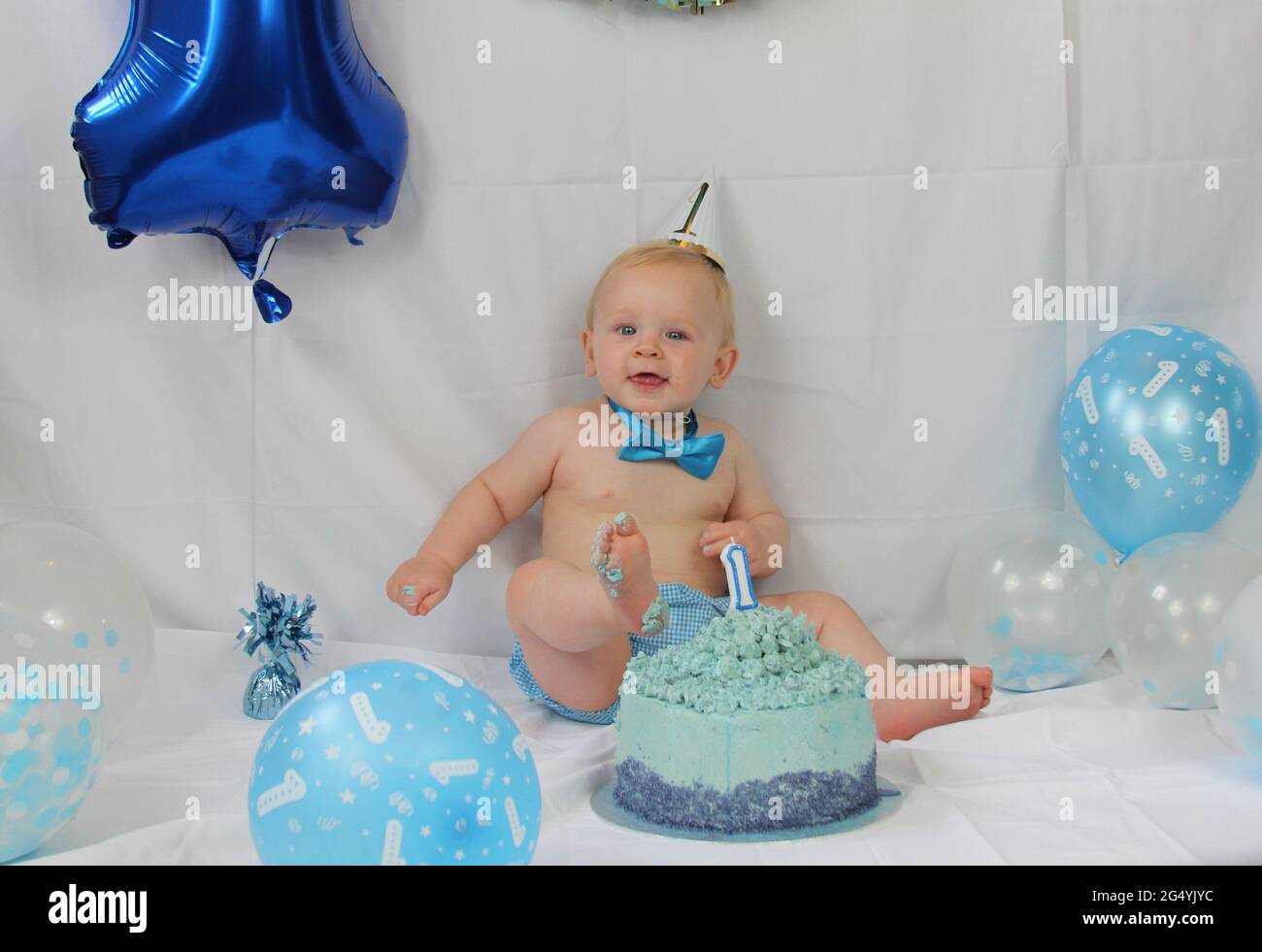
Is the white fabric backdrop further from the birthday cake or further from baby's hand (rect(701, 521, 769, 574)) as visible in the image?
the birthday cake

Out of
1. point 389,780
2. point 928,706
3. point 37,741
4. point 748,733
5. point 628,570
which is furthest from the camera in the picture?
point 928,706

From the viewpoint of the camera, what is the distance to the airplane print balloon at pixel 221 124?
1.84 meters

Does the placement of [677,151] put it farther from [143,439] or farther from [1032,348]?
[143,439]

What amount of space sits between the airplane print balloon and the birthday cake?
87 cm

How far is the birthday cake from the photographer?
143 centimetres

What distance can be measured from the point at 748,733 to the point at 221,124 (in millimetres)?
1096

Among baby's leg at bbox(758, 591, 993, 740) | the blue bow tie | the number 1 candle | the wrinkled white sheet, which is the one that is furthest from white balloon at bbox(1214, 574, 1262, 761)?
the blue bow tie

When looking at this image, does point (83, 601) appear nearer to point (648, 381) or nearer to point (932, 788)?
point (648, 381)

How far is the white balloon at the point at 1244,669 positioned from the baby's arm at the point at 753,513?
2.23 feet

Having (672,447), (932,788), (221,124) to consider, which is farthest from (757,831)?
(221,124)

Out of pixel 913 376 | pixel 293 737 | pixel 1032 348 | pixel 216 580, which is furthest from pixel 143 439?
pixel 1032 348

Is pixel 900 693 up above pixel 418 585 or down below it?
below

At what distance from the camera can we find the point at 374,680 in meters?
1.25

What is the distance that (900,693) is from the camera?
5.86ft
